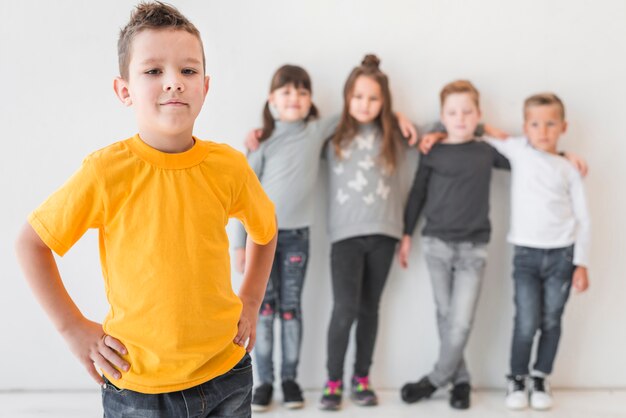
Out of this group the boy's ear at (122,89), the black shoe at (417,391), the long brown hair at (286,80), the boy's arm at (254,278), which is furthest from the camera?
the black shoe at (417,391)

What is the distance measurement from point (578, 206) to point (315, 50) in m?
1.13

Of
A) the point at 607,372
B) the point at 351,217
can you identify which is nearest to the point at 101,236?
the point at 351,217

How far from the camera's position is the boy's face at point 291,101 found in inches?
100

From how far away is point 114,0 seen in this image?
2627mm

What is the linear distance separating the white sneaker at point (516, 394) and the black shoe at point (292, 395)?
768 mm

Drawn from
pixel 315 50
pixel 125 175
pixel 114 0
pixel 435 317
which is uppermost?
pixel 114 0

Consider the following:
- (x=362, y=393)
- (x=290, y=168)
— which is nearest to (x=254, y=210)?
(x=290, y=168)

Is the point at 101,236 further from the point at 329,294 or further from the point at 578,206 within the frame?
the point at 578,206

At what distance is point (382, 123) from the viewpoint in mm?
2643

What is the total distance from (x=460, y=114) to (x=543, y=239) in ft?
1.79

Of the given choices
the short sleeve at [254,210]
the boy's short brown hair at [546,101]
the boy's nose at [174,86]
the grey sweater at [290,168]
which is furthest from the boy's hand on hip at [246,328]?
the boy's short brown hair at [546,101]

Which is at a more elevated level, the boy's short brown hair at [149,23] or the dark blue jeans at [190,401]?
the boy's short brown hair at [149,23]

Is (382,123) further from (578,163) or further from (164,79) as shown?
(164,79)

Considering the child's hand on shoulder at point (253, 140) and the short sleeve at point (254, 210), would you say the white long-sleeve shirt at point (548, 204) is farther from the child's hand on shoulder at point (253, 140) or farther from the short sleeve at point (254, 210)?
the short sleeve at point (254, 210)
